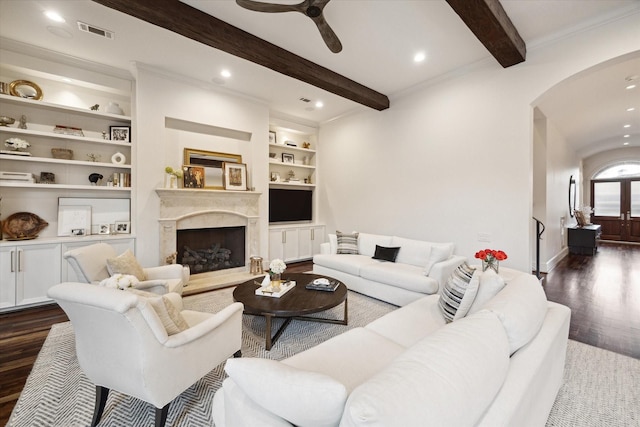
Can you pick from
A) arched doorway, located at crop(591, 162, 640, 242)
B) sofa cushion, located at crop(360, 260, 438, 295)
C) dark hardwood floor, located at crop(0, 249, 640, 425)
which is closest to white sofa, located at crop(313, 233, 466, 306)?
sofa cushion, located at crop(360, 260, 438, 295)

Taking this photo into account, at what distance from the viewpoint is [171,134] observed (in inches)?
177

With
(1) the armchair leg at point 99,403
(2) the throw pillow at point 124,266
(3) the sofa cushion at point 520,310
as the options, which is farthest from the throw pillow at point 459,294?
(2) the throw pillow at point 124,266

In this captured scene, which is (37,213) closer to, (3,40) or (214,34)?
(3,40)

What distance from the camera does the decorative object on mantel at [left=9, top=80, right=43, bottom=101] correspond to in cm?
356

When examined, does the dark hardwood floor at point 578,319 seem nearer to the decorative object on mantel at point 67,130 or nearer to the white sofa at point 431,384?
the white sofa at point 431,384

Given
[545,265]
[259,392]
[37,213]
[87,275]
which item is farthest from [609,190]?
[37,213]

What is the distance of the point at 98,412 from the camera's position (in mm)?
1620

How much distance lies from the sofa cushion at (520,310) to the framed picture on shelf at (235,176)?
4.45 m

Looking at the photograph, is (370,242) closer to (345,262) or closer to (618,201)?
(345,262)

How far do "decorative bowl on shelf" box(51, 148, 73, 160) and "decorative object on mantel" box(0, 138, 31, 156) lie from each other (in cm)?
26

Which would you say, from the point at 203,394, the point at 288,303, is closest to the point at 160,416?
the point at 203,394

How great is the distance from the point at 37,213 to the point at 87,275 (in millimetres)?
2218

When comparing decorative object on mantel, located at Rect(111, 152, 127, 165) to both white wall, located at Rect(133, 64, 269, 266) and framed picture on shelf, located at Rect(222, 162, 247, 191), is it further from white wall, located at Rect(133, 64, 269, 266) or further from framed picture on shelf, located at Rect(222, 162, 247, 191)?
framed picture on shelf, located at Rect(222, 162, 247, 191)

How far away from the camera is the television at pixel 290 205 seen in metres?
5.99
